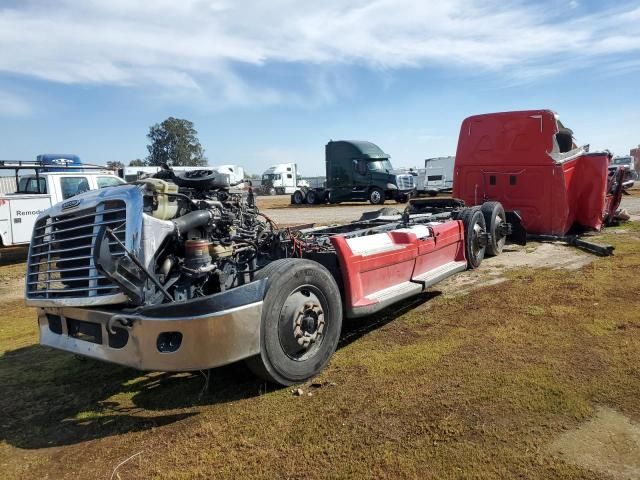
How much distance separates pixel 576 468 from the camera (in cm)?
262

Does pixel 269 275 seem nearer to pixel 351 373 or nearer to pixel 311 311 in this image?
pixel 311 311

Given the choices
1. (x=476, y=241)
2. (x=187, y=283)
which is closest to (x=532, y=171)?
(x=476, y=241)

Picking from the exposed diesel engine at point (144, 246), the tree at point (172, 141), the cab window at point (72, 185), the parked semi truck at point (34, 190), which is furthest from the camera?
the tree at point (172, 141)

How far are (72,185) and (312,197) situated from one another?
58.3 ft

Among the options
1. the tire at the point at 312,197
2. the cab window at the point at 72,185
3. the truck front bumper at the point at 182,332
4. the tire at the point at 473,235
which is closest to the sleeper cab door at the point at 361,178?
the tire at the point at 312,197

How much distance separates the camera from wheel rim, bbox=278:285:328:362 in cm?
365

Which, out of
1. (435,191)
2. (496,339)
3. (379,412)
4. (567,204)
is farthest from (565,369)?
(435,191)

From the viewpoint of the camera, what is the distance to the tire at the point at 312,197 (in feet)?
92.0

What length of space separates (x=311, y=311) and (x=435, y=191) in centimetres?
2624

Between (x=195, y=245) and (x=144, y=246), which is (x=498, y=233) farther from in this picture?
(x=144, y=246)

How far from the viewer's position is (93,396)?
3877mm

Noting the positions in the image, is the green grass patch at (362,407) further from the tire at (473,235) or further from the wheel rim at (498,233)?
the wheel rim at (498,233)

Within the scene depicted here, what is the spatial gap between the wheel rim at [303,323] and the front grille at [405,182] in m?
21.6

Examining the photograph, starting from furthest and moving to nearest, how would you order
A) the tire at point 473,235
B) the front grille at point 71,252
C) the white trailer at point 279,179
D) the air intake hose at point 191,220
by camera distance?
1. the white trailer at point 279,179
2. the tire at point 473,235
3. the air intake hose at point 191,220
4. the front grille at point 71,252
